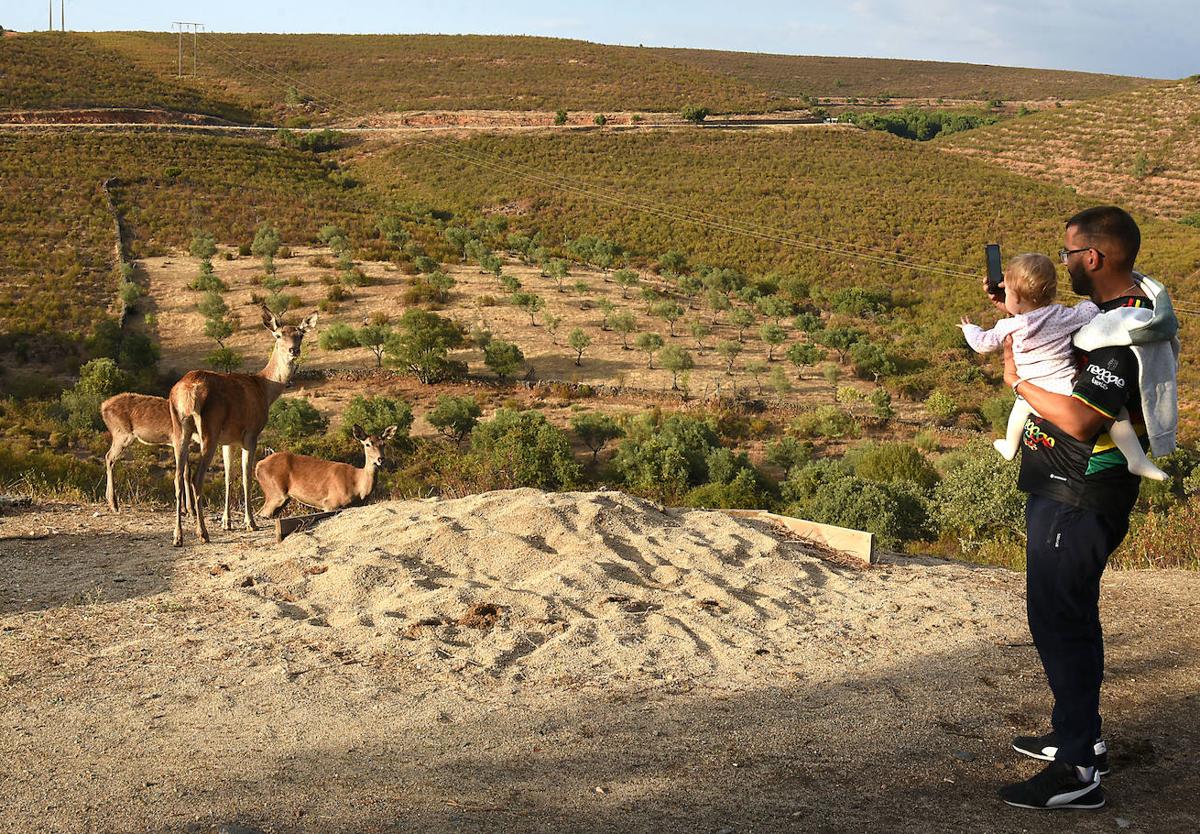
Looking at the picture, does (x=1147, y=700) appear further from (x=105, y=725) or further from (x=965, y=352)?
(x=965, y=352)

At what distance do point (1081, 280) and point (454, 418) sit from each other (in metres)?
22.8

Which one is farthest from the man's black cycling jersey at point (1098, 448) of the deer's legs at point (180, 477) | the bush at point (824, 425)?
the bush at point (824, 425)

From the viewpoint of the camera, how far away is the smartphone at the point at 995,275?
187 inches

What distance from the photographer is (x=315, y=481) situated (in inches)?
439

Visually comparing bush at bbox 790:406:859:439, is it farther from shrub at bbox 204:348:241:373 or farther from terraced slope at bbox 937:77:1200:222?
terraced slope at bbox 937:77:1200:222

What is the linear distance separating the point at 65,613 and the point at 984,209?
196ft

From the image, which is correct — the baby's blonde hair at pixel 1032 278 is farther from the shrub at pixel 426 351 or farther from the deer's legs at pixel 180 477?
A: the shrub at pixel 426 351

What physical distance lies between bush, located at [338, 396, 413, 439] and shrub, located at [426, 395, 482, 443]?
708 mm

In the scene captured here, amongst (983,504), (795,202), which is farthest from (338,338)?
(795,202)

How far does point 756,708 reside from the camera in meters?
5.86

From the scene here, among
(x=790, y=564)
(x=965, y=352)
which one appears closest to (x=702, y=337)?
(x=965, y=352)

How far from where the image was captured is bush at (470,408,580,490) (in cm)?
2277

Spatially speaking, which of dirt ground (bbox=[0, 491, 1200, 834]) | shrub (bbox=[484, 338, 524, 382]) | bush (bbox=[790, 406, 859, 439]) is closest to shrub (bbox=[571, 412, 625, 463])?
shrub (bbox=[484, 338, 524, 382])

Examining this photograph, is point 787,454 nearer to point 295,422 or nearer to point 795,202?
point 295,422
